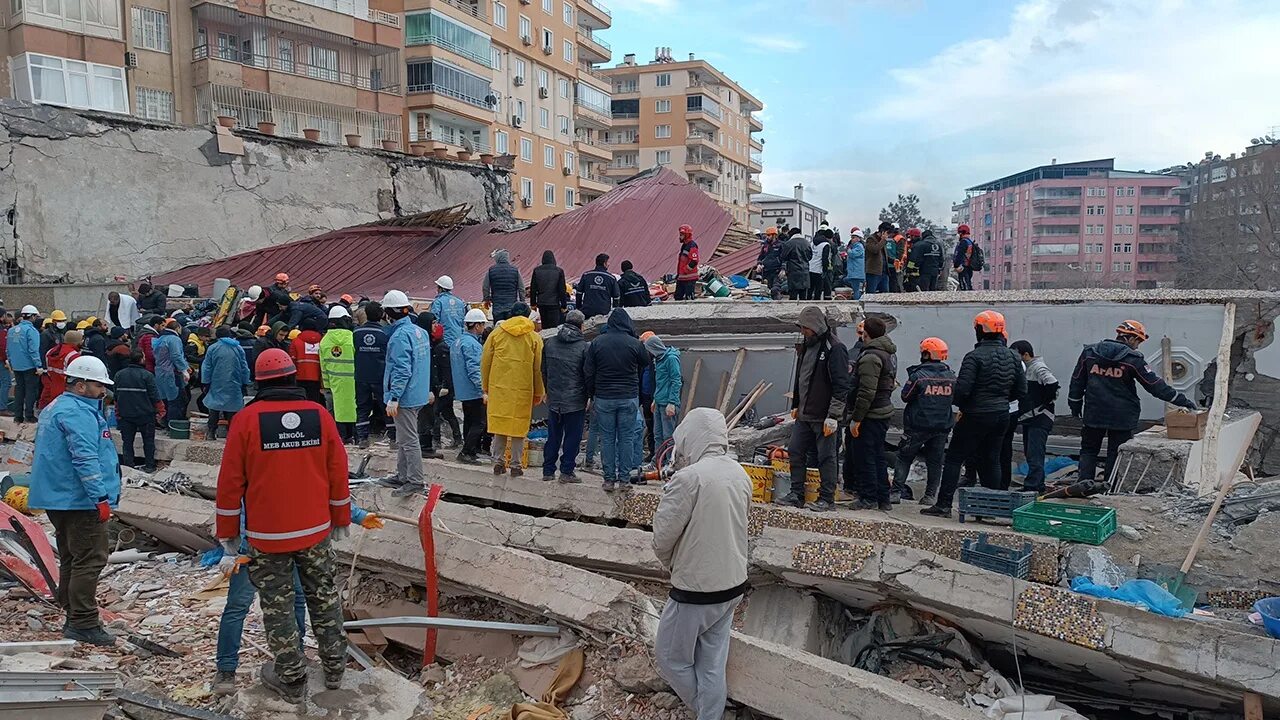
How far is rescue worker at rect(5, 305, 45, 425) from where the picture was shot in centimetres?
1080

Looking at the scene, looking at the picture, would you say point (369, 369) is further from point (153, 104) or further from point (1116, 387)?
point (153, 104)

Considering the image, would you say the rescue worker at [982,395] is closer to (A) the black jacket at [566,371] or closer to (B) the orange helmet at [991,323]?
(B) the orange helmet at [991,323]

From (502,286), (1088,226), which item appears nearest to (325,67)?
(502,286)

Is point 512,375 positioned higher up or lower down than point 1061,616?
higher up

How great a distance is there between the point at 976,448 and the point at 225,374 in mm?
7800

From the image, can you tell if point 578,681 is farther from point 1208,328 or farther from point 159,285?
point 159,285

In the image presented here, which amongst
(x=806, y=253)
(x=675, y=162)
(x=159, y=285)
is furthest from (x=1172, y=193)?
(x=159, y=285)

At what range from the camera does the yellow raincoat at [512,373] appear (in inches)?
276

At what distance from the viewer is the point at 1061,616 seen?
14.4 ft

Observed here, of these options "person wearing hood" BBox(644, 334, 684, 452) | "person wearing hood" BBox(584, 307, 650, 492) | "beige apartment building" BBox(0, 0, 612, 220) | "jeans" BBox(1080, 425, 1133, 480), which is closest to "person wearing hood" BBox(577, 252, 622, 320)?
"person wearing hood" BBox(644, 334, 684, 452)

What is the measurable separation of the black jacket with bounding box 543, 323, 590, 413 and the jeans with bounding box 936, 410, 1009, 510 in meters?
3.03

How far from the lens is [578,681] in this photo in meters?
4.78

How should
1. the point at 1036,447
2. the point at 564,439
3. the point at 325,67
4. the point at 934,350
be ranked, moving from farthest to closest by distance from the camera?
the point at 325,67 → the point at 1036,447 → the point at 564,439 → the point at 934,350

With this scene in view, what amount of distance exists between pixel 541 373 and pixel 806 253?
6.10 meters
